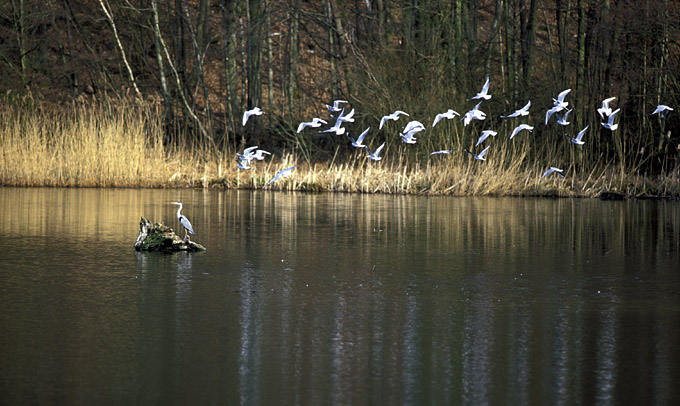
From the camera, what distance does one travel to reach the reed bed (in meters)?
18.1

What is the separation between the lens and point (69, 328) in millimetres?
5207

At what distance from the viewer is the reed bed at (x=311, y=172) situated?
18.1m

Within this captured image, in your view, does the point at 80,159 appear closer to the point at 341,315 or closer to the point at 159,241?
the point at 159,241

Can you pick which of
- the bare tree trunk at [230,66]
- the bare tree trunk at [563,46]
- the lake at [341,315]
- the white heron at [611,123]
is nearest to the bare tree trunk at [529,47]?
the bare tree trunk at [563,46]

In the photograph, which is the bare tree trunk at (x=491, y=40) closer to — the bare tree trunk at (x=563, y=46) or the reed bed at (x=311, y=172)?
the bare tree trunk at (x=563, y=46)

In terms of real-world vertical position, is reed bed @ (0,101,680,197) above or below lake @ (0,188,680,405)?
above

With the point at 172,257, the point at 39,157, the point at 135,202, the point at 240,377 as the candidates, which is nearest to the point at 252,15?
the point at 39,157

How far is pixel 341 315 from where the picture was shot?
5664 millimetres

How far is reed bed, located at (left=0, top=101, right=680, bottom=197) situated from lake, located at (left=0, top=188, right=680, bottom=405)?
6.84 m

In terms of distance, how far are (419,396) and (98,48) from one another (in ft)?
114

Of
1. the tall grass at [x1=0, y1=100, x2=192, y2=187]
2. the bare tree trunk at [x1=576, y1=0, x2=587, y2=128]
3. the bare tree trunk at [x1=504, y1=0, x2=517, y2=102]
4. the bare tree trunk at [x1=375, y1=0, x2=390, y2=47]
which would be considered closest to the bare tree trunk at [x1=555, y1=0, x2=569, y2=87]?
the bare tree trunk at [x1=576, y1=0, x2=587, y2=128]

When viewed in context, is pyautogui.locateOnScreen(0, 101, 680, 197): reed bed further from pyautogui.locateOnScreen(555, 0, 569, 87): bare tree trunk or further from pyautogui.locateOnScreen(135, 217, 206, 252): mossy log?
pyautogui.locateOnScreen(135, 217, 206, 252): mossy log

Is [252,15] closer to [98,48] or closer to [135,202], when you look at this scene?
[98,48]

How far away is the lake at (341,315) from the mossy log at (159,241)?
236 mm
